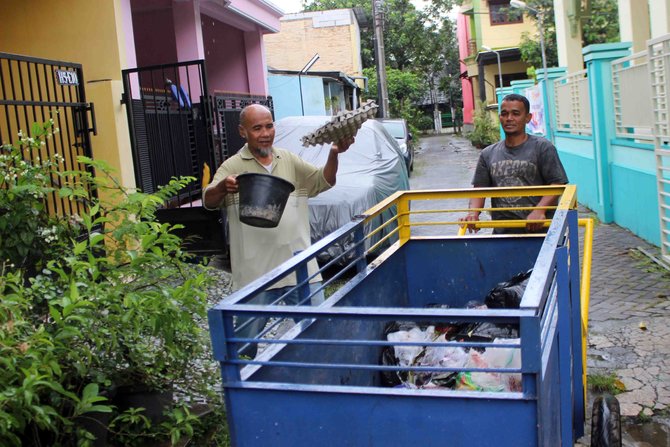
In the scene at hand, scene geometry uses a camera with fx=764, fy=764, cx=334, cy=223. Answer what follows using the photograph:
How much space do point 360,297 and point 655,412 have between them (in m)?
2.08

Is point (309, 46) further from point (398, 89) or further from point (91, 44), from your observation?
point (91, 44)

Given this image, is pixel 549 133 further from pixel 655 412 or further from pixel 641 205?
pixel 655 412

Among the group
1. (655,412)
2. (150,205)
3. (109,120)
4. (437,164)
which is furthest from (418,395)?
(437,164)

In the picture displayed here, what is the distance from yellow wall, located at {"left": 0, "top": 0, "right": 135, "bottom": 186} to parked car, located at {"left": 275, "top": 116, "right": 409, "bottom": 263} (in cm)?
206

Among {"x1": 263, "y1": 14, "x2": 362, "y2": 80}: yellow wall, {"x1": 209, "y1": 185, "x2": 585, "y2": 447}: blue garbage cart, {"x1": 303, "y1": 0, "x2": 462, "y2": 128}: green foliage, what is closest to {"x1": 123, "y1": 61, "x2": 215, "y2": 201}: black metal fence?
{"x1": 209, "y1": 185, "x2": 585, "y2": 447}: blue garbage cart

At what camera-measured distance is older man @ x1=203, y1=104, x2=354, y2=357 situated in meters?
4.31

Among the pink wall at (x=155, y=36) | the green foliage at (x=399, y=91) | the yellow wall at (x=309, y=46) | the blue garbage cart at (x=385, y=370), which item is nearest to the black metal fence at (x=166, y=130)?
the pink wall at (x=155, y=36)

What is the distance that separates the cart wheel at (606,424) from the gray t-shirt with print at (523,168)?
1724 mm

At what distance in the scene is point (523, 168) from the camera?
5.27m

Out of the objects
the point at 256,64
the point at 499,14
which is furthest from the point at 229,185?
the point at 499,14

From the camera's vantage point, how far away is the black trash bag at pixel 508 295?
381cm

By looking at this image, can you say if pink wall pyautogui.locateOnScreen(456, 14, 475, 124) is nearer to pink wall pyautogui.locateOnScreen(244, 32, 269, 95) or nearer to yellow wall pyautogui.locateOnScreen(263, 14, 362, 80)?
yellow wall pyautogui.locateOnScreen(263, 14, 362, 80)

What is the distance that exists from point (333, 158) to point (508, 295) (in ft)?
4.20

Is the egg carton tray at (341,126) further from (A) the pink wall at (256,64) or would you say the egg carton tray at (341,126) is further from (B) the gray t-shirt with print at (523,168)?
(A) the pink wall at (256,64)
